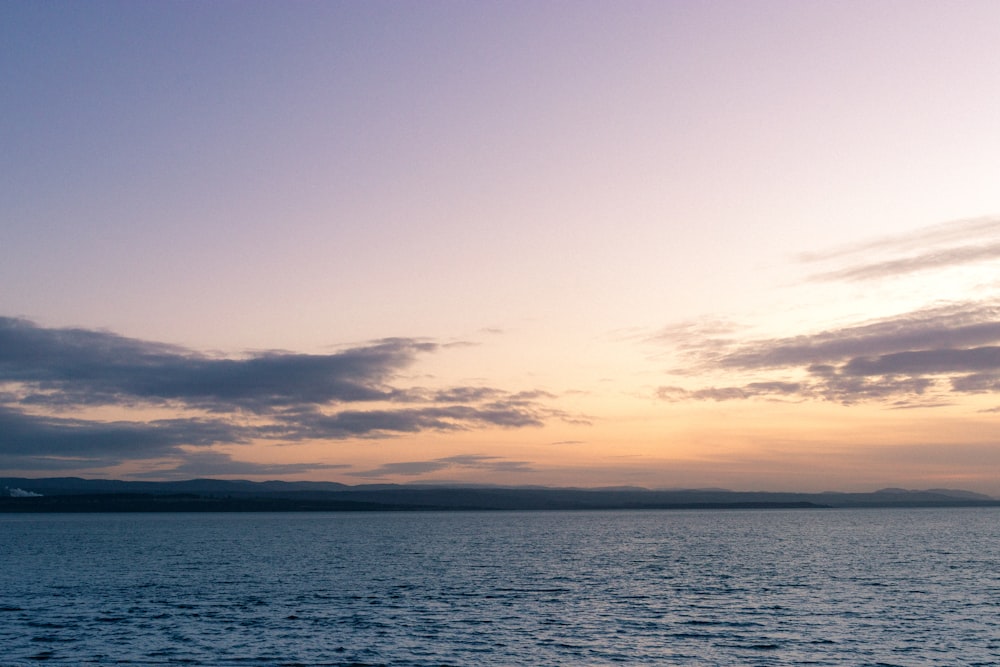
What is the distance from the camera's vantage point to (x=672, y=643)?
50.5 metres

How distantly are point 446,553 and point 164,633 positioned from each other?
252ft

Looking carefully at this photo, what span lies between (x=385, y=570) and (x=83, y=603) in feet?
118

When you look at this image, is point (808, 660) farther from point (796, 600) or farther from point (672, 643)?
point (796, 600)

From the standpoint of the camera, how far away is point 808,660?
45281 mm

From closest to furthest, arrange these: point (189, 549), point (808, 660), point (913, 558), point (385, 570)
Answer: point (808, 660) < point (385, 570) < point (913, 558) < point (189, 549)

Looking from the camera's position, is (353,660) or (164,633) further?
(164,633)

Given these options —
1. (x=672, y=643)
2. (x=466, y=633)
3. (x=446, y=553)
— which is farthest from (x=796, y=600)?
(x=446, y=553)

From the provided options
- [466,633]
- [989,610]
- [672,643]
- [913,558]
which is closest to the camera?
[672,643]

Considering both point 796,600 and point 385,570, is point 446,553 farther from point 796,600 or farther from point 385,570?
point 796,600

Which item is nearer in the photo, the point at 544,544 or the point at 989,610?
the point at 989,610

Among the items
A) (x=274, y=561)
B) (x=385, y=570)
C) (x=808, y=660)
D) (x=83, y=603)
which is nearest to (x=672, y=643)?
(x=808, y=660)

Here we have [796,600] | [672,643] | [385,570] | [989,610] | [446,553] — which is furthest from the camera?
[446,553]

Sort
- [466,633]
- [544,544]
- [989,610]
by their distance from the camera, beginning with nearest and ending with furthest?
1. [466,633]
2. [989,610]
3. [544,544]

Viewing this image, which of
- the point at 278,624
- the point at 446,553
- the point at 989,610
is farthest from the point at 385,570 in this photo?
the point at 989,610
